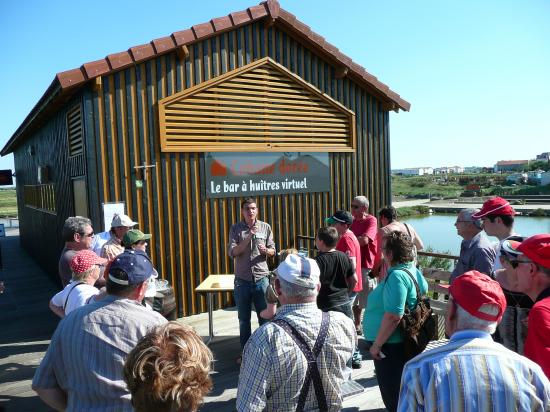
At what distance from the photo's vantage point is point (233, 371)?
4586 millimetres

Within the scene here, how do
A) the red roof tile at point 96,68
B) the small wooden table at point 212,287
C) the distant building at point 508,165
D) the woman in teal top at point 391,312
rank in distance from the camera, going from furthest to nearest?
the distant building at point 508,165 < the red roof tile at point 96,68 < the small wooden table at point 212,287 < the woman in teal top at point 391,312

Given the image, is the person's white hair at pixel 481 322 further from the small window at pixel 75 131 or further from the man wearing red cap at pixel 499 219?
the small window at pixel 75 131

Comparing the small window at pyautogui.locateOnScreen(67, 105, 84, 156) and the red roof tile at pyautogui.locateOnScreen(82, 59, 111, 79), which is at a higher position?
the red roof tile at pyautogui.locateOnScreen(82, 59, 111, 79)

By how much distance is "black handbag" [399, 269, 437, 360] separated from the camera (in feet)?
9.62

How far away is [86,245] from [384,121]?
21.4ft

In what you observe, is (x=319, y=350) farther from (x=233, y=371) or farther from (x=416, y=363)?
(x=233, y=371)

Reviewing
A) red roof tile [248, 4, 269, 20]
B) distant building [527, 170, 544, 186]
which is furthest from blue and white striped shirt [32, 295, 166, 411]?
distant building [527, 170, 544, 186]

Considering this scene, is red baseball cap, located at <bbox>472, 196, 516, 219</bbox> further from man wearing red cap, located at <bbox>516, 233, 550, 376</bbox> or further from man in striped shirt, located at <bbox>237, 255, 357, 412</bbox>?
man in striped shirt, located at <bbox>237, 255, 357, 412</bbox>

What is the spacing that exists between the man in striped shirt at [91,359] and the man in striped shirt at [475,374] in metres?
1.26

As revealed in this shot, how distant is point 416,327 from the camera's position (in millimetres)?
2943

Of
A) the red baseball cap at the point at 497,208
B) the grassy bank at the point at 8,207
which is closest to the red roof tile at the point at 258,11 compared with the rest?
the red baseball cap at the point at 497,208

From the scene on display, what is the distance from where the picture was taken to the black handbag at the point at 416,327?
9.62ft

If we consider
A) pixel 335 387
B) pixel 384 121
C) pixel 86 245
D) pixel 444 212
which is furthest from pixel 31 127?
pixel 444 212

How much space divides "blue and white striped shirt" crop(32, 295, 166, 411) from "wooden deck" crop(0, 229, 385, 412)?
2.04 metres
